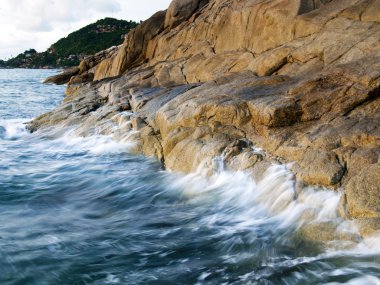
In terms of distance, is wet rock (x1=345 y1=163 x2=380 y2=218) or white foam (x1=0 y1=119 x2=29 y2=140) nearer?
wet rock (x1=345 y1=163 x2=380 y2=218)

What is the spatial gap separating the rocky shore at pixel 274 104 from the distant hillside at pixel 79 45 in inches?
3230

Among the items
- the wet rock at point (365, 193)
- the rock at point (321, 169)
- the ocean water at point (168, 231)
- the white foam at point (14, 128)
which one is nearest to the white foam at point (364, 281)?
Result: the ocean water at point (168, 231)

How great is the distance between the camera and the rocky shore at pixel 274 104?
7.26 meters

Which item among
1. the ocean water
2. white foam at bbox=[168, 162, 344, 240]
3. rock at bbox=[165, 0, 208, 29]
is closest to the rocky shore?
white foam at bbox=[168, 162, 344, 240]

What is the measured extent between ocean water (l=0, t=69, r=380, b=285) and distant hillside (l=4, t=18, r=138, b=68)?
9009cm

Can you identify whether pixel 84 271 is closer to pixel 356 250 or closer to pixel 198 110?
pixel 356 250

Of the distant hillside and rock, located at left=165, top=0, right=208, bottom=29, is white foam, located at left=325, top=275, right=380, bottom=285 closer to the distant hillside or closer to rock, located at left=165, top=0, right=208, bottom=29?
rock, located at left=165, top=0, right=208, bottom=29

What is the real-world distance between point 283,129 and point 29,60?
128981 millimetres

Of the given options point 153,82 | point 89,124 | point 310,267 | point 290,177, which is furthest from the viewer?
point 153,82

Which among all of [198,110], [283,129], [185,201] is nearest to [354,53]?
[283,129]

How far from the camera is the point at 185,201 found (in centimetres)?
832

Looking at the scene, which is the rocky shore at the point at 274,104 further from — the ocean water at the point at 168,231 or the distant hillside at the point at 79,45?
the distant hillside at the point at 79,45

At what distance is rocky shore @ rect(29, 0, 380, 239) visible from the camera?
726cm

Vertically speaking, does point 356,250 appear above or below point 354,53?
below
